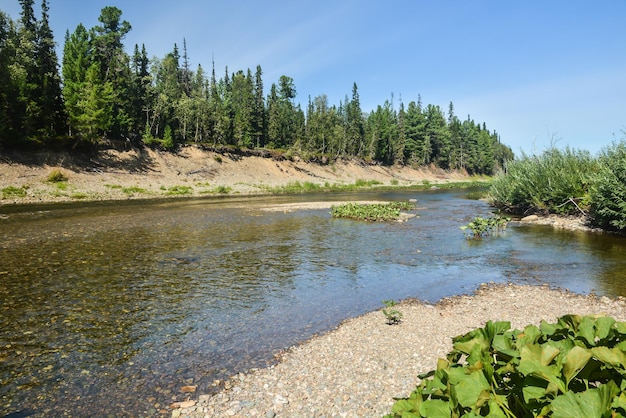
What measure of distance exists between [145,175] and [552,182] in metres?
61.9

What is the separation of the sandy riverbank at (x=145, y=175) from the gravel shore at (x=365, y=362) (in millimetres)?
50666

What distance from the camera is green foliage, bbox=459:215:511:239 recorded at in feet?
90.1

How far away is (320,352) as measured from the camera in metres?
9.21

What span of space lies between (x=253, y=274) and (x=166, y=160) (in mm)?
67421

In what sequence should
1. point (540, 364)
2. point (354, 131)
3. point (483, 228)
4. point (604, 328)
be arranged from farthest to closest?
point (354, 131), point (483, 228), point (604, 328), point (540, 364)

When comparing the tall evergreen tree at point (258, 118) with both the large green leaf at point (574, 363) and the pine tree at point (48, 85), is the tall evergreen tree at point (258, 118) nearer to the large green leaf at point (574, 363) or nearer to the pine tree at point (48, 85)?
the pine tree at point (48, 85)

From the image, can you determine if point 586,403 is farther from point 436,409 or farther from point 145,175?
point 145,175

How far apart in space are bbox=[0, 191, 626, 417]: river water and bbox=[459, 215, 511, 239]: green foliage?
1029 millimetres

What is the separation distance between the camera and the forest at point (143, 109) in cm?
6081

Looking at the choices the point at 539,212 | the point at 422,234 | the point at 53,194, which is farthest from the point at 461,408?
the point at 53,194

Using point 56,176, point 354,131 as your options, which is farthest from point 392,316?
point 354,131

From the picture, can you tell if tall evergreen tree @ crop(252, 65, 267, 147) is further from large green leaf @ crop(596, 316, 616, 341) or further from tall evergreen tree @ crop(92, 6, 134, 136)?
large green leaf @ crop(596, 316, 616, 341)

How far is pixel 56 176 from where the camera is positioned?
5572 cm

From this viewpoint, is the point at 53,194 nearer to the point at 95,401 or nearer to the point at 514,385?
the point at 95,401
